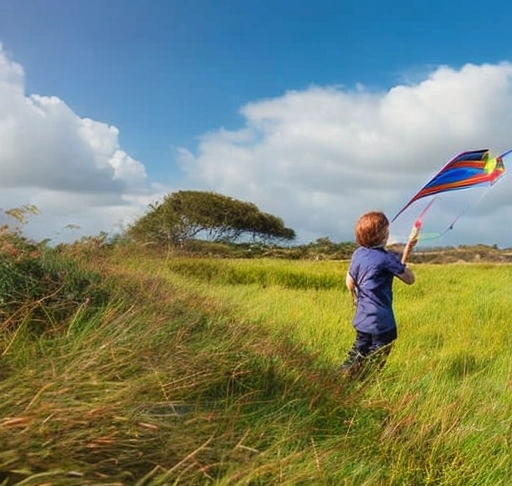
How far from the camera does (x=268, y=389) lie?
4.10 metres

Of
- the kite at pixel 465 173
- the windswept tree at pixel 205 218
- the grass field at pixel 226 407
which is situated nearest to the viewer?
the grass field at pixel 226 407

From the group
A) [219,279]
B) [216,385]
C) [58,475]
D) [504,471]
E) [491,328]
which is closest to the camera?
[58,475]

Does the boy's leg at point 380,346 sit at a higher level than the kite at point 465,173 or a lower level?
lower

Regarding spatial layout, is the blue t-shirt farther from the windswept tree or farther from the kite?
the windswept tree

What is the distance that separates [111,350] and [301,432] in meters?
1.05

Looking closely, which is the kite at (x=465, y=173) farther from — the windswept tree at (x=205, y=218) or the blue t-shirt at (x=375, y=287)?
the windswept tree at (x=205, y=218)

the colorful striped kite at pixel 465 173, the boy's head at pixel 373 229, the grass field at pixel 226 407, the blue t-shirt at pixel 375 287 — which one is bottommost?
the grass field at pixel 226 407

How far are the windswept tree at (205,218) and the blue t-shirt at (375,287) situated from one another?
16.7 m

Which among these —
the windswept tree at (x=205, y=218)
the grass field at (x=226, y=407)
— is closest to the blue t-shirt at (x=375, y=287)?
the grass field at (x=226, y=407)

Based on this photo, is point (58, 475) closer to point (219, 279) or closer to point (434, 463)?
point (434, 463)

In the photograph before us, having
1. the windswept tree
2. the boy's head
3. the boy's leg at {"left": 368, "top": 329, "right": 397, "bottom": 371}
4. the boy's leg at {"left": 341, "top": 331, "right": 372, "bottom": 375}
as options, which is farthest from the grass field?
the windswept tree

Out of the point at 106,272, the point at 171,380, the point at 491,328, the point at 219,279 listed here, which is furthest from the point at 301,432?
the point at 219,279

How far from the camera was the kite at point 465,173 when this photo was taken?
15.6 feet

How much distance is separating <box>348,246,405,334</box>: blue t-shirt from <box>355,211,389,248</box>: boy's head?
2.5 inches
